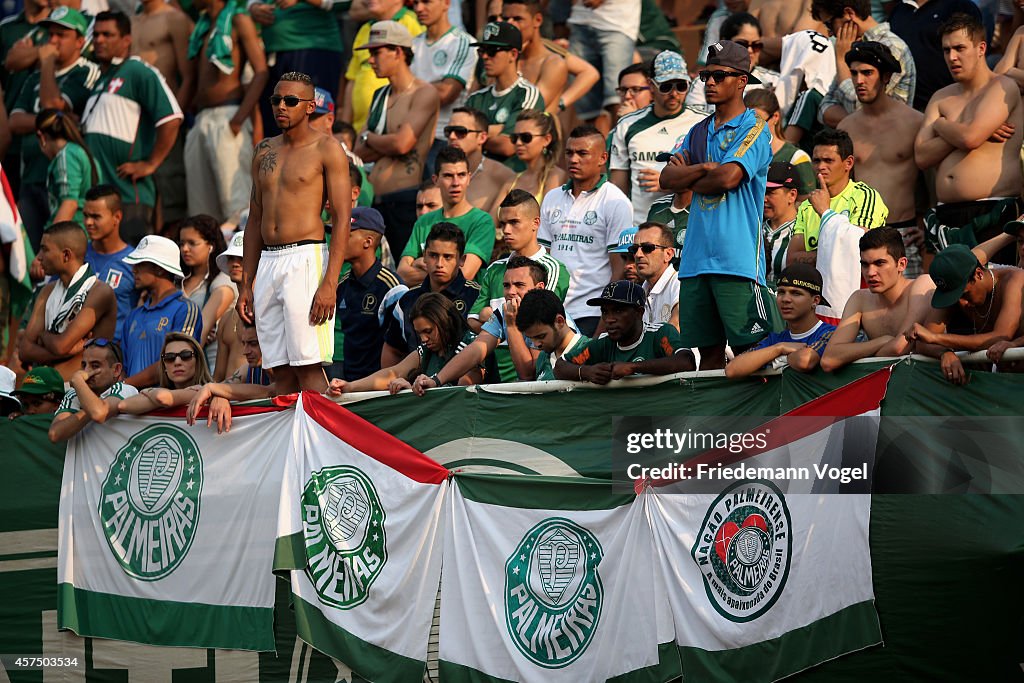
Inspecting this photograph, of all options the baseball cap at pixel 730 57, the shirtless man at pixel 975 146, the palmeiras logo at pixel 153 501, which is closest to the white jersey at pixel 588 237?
the shirtless man at pixel 975 146

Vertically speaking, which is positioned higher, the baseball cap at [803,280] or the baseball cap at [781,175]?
the baseball cap at [781,175]

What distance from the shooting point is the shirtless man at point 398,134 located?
12938mm

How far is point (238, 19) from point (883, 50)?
22.2 ft

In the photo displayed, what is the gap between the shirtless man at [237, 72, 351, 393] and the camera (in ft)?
31.4

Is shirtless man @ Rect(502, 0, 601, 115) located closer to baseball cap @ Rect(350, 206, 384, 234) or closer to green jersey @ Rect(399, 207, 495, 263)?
green jersey @ Rect(399, 207, 495, 263)

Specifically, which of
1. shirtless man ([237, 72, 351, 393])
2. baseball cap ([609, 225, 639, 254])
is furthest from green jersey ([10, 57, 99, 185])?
baseball cap ([609, 225, 639, 254])

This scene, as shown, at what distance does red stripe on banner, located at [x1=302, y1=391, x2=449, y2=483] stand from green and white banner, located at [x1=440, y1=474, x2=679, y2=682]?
23 cm

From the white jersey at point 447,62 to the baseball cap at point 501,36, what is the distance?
1099 mm

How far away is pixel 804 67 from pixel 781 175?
204 cm

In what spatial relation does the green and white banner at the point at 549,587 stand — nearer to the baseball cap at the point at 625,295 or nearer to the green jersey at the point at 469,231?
the baseball cap at the point at 625,295

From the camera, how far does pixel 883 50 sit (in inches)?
425

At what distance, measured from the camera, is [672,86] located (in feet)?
39.0

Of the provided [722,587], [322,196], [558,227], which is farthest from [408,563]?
[558,227]

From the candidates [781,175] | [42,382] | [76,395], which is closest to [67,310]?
[42,382]
